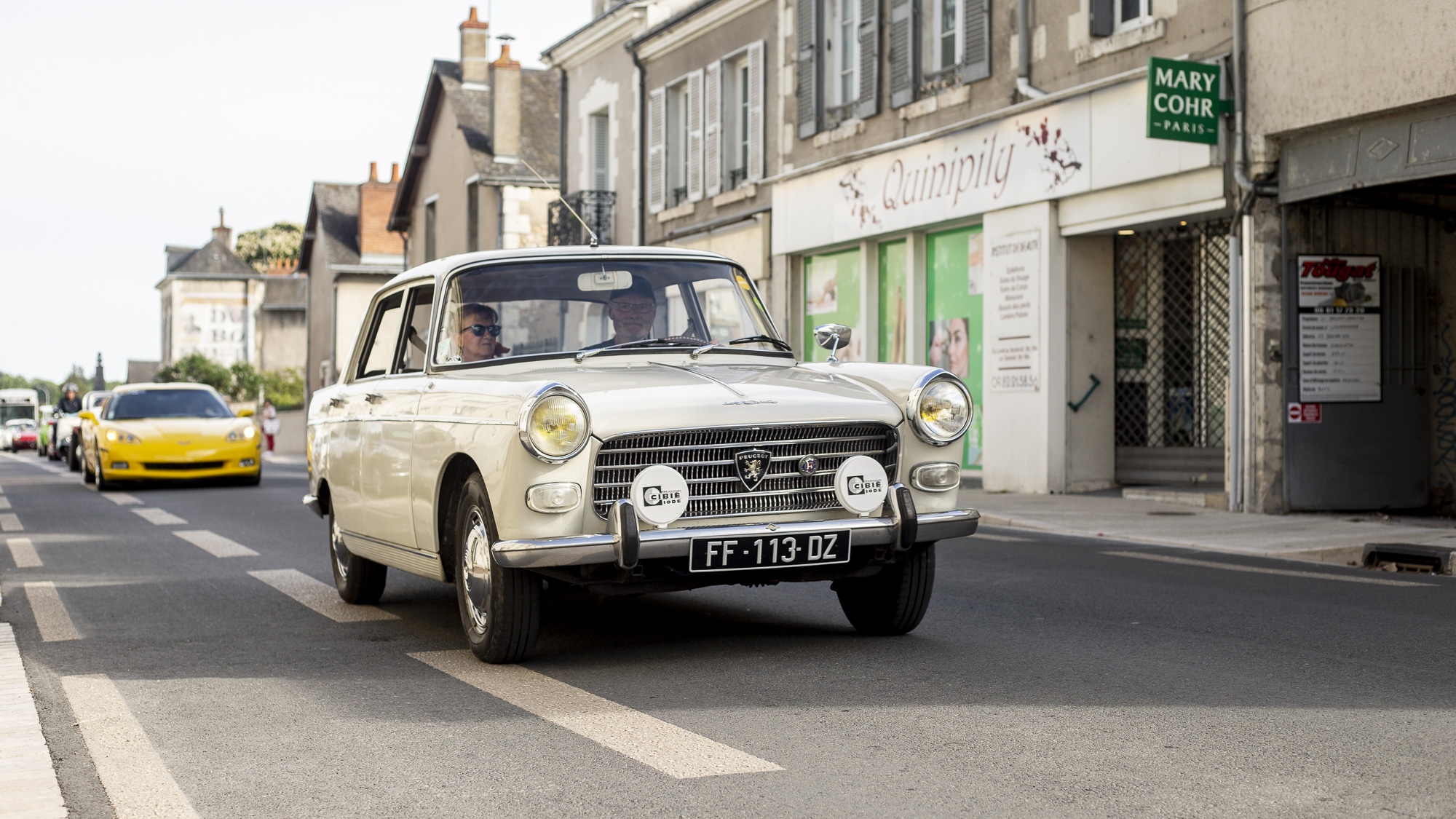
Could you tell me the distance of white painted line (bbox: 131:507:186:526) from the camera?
1445cm

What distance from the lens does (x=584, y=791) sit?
4250 mm

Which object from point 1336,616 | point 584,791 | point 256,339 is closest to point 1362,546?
point 1336,616

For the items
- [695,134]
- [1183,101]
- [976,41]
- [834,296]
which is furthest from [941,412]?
[695,134]

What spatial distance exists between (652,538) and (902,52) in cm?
1610

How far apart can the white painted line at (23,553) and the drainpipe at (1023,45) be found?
1149 centimetres

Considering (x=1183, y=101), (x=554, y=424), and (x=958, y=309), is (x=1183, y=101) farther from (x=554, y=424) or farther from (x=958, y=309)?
(x=554, y=424)

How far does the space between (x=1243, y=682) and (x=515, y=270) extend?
3.52m

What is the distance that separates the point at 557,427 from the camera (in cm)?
577

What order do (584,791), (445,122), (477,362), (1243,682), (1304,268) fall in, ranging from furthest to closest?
(445,122), (1304,268), (477,362), (1243,682), (584,791)

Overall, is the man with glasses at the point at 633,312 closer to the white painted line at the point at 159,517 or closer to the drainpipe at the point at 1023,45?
the white painted line at the point at 159,517

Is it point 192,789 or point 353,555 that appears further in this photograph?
point 353,555

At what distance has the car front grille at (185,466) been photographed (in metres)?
20.2

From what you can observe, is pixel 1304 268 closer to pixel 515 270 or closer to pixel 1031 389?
pixel 1031 389

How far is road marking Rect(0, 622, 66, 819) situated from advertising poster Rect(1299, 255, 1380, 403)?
11811 mm
